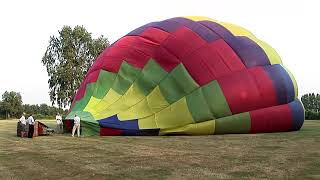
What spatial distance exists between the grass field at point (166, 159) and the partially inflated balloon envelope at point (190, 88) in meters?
1.51

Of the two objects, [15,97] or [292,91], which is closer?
[292,91]

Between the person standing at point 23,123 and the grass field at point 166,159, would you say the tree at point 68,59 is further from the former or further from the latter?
the grass field at point 166,159

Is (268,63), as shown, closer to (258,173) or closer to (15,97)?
(258,173)

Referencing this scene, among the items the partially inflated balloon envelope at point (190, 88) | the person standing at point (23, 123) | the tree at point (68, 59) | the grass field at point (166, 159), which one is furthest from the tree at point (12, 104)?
the grass field at point (166, 159)

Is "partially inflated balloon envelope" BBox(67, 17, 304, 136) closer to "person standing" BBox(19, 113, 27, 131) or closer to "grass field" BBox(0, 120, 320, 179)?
"grass field" BBox(0, 120, 320, 179)

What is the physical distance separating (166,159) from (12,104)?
107418 millimetres

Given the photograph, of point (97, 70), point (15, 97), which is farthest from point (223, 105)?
point (15, 97)

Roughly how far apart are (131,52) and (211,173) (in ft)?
34.8

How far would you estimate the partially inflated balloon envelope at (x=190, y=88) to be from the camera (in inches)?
674

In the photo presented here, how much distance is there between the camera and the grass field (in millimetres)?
8758

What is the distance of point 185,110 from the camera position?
17.0 meters

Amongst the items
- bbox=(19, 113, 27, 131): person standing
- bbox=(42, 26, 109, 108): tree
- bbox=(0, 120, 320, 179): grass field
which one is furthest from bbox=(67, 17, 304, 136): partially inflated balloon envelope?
bbox=(42, 26, 109, 108): tree

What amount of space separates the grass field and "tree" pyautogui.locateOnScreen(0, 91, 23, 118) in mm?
100070

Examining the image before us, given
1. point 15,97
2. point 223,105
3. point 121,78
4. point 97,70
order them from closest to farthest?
point 223,105, point 121,78, point 97,70, point 15,97
